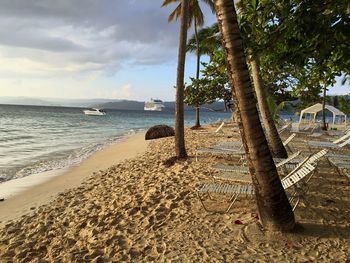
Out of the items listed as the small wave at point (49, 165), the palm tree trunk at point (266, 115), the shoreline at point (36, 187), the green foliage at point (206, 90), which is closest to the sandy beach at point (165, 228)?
the shoreline at point (36, 187)

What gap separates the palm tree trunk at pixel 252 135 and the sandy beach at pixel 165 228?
244 mm

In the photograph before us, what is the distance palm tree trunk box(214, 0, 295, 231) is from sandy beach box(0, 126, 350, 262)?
0.80 ft

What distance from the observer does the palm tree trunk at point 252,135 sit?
151 inches

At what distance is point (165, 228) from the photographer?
15.3 ft

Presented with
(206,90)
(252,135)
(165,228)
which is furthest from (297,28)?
(206,90)

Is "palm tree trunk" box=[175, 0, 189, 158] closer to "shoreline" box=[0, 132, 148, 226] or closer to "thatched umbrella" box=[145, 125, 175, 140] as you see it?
"shoreline" box=[0, 132, 148, 226]

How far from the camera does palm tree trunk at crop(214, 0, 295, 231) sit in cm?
384

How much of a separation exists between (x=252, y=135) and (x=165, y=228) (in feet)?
5.85

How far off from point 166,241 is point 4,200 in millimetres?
4690

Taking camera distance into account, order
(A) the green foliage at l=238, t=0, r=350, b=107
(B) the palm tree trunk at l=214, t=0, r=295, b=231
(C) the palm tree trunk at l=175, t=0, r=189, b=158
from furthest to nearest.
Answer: (C) the palm tree trunk at l=175, t=0, r=189, b=158 → (A) the green foliage at l=238, t=0, r=350, b=107 → (B) the palm tree trunk at l=214, t=0, r=295, b=231

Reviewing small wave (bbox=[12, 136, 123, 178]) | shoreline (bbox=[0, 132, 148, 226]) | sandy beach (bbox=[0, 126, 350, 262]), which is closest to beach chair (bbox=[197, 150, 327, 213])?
sandy beach (bbox=[0, 126, 350, 262])

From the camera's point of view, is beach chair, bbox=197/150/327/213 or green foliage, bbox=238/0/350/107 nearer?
green foliage, bbox=238/0/350/107

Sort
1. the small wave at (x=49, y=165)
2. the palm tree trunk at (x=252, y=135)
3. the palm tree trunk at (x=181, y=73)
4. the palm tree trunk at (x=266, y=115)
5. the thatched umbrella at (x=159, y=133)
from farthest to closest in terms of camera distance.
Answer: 1. the thatched umbrella at (x=159, y=133)
2. the small wave at (x=49, y=165)
3. the palm tree trunk at (x=181, y=73)
4. the palm tree trunk at (x=266, y=115)
5. the palm tree trunk at (x=252, y=135)

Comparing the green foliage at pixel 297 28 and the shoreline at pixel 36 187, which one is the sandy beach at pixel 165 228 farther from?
the green foliage at pixel 297 28
